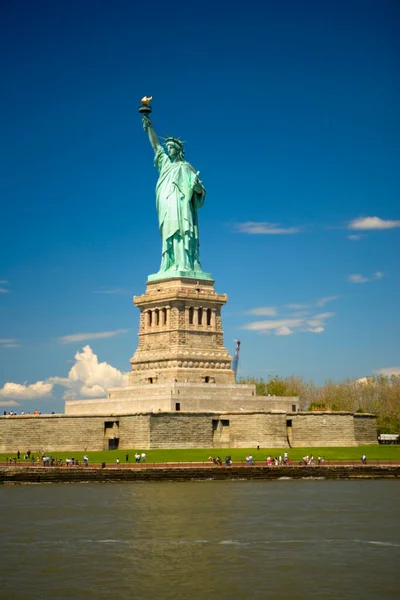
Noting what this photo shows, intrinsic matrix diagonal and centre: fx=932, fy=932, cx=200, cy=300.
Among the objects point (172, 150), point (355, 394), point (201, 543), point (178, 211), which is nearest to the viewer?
point (201, 543)

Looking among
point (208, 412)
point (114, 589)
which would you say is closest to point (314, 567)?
point (114, 589)

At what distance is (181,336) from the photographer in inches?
2667

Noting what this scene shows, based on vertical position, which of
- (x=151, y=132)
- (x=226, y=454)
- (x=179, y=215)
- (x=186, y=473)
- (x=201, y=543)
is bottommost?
(x=201, y=543)

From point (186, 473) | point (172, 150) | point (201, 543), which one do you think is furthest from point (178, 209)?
point (201, 543)

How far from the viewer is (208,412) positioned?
61812 millimetres

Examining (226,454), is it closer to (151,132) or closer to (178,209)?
(178,209)

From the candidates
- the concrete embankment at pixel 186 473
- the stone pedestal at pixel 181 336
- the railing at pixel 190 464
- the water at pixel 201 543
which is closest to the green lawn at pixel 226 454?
the railing at pixel 190 464

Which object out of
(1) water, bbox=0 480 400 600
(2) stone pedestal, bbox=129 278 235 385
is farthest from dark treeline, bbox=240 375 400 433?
(1) water, bbox=0 480 400 600

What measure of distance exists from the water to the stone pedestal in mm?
Answer: 19142

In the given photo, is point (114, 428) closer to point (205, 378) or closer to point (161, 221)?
point (205, 378)

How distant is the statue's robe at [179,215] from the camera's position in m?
69.8

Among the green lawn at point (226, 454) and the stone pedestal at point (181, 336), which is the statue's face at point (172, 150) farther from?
the green lawn at point (226, 454)

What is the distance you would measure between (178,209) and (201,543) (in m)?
40.9

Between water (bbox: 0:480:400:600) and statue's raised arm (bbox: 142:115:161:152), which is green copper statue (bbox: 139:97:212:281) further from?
water (bbox: 0:480:400:600)
